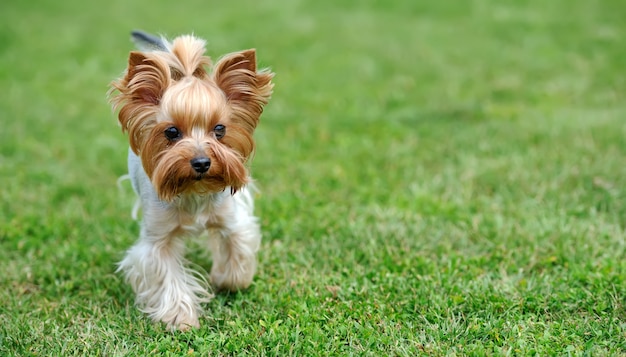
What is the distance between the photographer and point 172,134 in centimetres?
382

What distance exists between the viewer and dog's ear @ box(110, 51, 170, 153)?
375cm

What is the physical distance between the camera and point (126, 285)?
4.70 meters

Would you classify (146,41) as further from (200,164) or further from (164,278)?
(164,278)

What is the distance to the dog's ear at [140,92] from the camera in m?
3.75

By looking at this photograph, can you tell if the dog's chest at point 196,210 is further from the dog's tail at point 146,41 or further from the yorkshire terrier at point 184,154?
the dog's tail at point 146,41

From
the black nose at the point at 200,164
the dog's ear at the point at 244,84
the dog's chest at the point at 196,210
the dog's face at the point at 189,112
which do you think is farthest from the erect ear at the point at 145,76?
the dog's chest at the point at 196,210

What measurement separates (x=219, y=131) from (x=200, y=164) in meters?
0.25

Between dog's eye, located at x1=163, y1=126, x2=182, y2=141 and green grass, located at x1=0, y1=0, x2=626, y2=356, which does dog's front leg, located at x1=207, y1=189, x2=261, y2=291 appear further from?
dog's eye, located at x1=163, y1=126, x2=182, y2=141

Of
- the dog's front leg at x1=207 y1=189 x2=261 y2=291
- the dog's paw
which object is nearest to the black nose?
the dog's front leg at x1=207 y1=189 x2=261 y2=291

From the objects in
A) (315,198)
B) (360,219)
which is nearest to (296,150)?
(315,198)

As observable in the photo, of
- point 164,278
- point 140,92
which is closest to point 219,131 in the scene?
point 140,92

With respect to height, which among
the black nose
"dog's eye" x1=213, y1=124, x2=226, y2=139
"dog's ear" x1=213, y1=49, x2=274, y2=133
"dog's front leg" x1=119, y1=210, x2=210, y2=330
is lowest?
"dog's front leg" x1=119, y1=210, x2=210, y2=330

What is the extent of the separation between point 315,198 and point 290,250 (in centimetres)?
94

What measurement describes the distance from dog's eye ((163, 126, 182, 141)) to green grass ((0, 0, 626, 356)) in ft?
3.82
